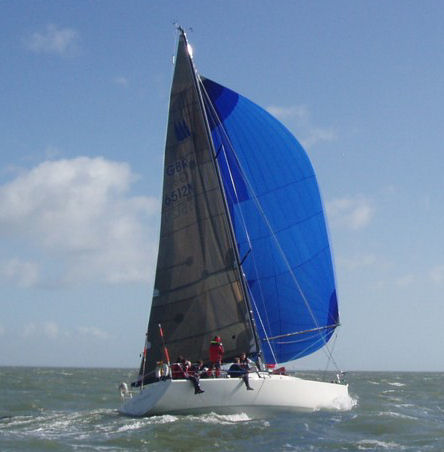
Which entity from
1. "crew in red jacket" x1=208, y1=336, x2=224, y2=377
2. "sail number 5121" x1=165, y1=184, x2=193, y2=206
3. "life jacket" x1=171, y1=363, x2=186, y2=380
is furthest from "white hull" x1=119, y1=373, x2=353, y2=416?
"sail number 5121" x1=165, y1=184, x2=193, y2=206

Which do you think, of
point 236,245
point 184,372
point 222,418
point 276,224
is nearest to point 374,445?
point 222,418

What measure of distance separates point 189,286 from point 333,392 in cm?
454

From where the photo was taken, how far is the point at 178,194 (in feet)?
66.3

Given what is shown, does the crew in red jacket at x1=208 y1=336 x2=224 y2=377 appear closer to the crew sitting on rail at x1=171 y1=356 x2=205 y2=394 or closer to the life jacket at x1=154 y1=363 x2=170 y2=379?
the crew sitting on rail at x1=171 y1=356 x2=205 y2=394

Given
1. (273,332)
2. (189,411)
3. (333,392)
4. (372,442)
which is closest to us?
(372,442)

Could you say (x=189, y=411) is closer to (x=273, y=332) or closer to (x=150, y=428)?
(x=150, y=428)

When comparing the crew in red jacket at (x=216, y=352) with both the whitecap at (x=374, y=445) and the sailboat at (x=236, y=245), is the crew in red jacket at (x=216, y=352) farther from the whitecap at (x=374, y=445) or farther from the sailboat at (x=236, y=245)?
the whitecap at (x=374, y=445)

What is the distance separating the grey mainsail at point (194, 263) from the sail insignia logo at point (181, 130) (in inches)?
1.1

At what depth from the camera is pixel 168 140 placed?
20766mm

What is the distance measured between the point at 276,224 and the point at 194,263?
2.84m

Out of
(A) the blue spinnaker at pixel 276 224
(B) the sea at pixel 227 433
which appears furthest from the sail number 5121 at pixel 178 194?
(B) the sea at pixel 227 433

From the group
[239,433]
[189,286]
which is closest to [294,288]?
[189,286]

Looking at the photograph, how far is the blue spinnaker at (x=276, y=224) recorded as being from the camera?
2084 cm

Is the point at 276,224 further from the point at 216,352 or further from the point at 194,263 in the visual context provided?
the point at 216,352
